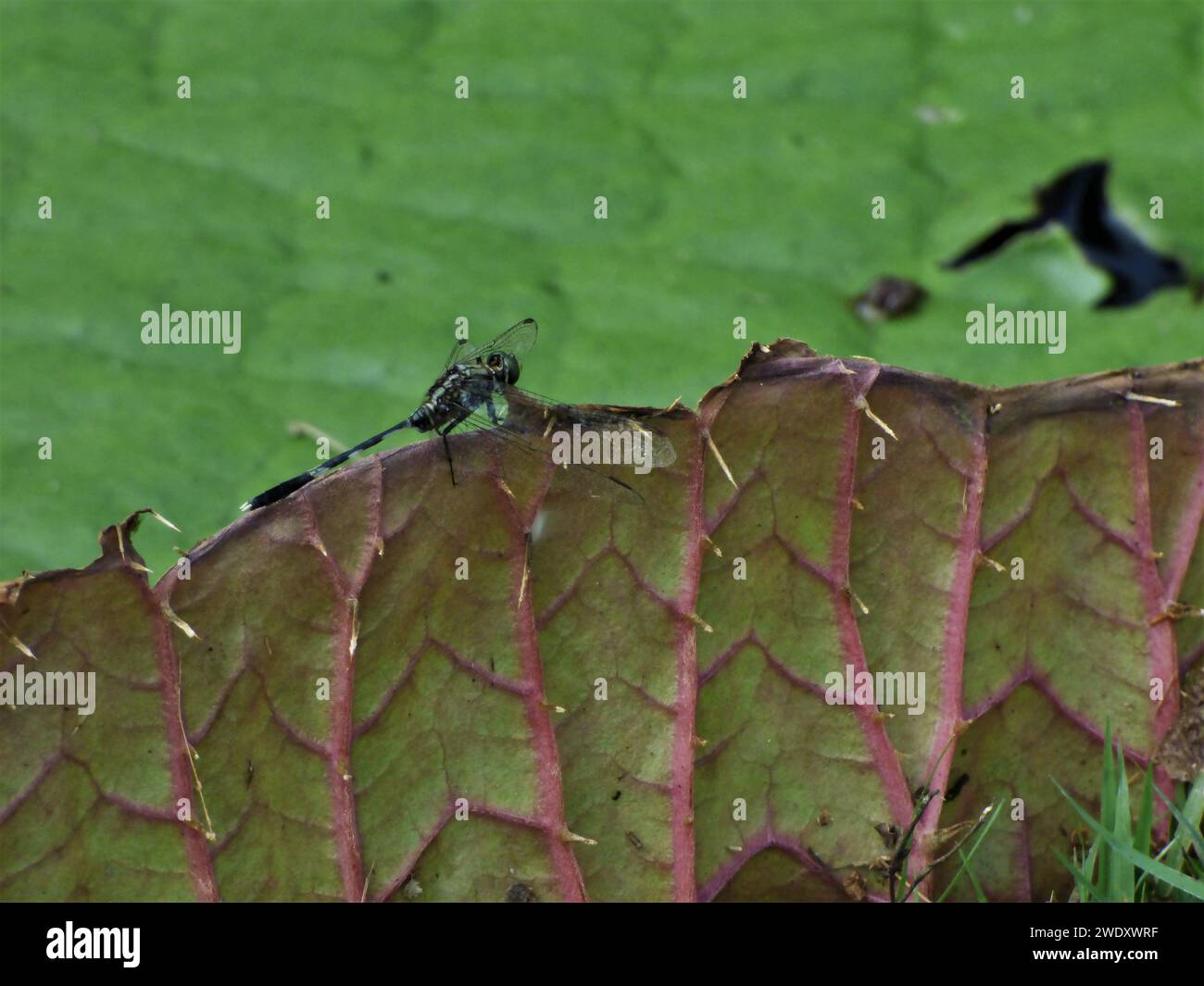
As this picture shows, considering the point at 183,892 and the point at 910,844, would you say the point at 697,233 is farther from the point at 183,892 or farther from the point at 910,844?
the point at 183,892

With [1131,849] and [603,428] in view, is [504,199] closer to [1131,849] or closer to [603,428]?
[603,428]

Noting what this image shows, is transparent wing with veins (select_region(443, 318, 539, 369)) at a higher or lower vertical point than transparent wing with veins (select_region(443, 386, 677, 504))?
higher

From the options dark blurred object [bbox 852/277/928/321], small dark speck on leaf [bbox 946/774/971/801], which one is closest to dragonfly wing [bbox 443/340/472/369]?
dark blurred object [bbox 852/277/928/321]

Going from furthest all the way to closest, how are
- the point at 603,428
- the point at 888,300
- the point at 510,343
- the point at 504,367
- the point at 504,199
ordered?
the point at 504,199, the point at 888,300, the point at 510,343, the point at 504,367, the point at 603,428

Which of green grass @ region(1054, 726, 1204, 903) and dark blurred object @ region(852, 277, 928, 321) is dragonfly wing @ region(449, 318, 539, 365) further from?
green grass @ region(1054, 726, 1204, 903)

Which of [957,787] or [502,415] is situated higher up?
[502,415]

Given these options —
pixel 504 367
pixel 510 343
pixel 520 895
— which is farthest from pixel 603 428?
pixel 510 343
